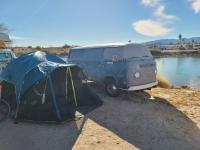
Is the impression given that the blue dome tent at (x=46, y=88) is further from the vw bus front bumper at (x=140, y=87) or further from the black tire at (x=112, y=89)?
the vw bus front bumper at (x=140, y=87)

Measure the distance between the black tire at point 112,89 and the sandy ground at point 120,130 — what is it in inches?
35.7

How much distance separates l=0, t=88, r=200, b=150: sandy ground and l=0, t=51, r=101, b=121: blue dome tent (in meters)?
0.65

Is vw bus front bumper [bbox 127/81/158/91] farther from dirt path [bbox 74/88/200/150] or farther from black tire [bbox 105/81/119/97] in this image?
black tire [bbox 105/81/119/97]

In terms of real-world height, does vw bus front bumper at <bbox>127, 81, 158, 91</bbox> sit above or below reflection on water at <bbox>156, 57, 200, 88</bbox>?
above

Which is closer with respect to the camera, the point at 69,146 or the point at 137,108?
the point at 69,146

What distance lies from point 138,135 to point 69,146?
78.4 inches

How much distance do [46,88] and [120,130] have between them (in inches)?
131

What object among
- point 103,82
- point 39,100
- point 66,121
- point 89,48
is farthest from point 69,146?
point 89,48

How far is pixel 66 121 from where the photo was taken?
8391mm

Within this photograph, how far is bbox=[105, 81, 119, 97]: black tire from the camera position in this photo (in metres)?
11.4

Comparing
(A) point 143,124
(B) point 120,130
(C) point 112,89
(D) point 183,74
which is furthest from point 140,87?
(D) point 183,74

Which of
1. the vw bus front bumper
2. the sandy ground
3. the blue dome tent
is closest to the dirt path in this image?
the sandy ground

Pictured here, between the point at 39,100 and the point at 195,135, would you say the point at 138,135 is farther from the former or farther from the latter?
the point at 39,100

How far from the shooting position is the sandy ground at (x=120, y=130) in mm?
6773
